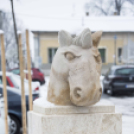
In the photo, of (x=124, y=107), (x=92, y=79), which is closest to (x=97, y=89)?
(x=92, y=79)

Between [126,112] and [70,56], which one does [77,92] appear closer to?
[70,56]

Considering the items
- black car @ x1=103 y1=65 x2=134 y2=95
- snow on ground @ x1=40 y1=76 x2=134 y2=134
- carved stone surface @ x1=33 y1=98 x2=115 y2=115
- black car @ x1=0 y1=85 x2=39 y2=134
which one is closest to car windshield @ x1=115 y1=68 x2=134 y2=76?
black car @ x1=103 y1=65 x2=134 y2=95

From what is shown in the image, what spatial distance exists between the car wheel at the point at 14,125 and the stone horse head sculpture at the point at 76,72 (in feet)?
7.41

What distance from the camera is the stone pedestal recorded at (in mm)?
2990

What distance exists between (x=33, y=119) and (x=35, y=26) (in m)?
18.0

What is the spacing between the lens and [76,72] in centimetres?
289

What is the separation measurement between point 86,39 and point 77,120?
990mm

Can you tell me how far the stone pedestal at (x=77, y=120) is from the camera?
2.99m

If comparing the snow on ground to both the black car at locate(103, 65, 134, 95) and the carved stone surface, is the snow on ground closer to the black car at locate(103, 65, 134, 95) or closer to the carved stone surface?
the black car at locate(103, 65, 134, 95)

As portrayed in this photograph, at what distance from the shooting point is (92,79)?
2.86 meters

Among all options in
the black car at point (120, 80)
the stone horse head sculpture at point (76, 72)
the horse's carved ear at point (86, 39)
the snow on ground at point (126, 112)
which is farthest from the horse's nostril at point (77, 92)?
the black car at point (120, 80)

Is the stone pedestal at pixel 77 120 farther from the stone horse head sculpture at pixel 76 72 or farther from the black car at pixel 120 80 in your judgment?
the black car at pixel 120 80

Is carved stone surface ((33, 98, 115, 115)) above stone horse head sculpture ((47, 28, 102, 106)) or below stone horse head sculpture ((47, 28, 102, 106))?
below

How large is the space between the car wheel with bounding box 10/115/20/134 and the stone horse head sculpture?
2258 mm
